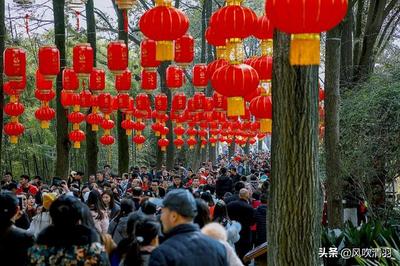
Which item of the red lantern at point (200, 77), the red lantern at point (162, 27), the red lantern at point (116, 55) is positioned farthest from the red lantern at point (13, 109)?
the red lantern at point (162, 27)

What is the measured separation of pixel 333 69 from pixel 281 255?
638 centimetres

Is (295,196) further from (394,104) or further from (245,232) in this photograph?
(394,104)

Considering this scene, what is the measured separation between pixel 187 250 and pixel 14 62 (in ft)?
36.7

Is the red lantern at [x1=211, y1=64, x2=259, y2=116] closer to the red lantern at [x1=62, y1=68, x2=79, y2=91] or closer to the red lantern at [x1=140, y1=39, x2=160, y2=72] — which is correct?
the red lantern at [x1=140, y1=39, x2=160, y2=72]

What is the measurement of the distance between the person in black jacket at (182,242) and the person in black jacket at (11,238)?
1504mm

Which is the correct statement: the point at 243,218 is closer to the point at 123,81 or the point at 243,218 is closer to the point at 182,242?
the point at 182,242

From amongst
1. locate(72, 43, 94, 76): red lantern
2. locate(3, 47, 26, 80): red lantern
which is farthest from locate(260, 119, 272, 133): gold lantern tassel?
locate(3, 47, 26, 80): red lantern

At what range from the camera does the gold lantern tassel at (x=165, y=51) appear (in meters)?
9.76

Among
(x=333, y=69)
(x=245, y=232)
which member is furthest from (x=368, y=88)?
(x=245, y=232)

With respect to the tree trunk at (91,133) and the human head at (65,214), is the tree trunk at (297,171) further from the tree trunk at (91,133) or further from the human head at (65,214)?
the tree trunk at (91,133)

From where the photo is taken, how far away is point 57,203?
5195 millimetres

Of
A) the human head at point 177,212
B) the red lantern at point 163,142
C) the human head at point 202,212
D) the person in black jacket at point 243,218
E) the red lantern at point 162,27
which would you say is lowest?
the red lantern at point 163,142

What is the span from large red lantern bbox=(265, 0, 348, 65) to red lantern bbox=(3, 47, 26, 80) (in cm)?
1004

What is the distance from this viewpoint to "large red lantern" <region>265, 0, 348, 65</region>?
18.7ft
